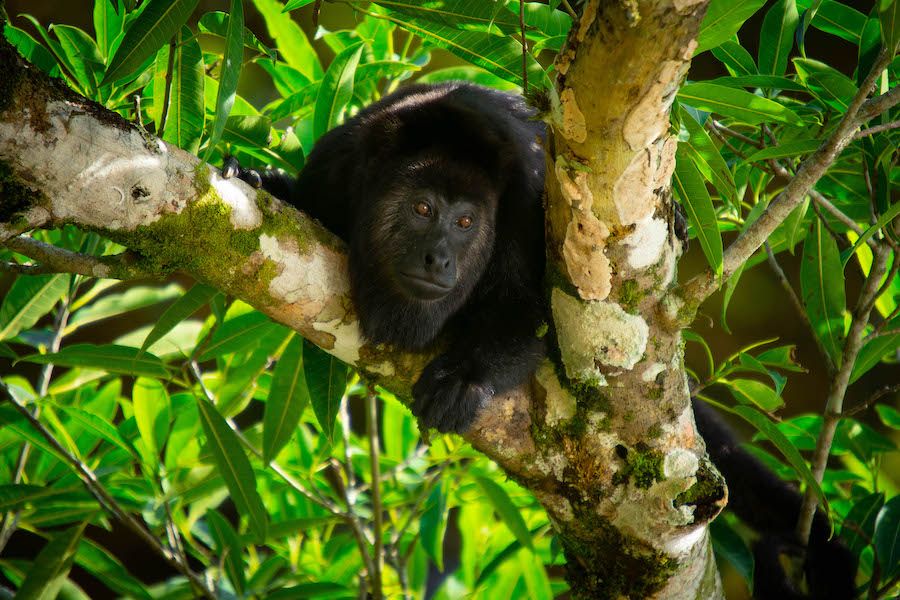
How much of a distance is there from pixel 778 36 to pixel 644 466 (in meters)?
1.15

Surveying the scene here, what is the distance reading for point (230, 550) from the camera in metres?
2.45

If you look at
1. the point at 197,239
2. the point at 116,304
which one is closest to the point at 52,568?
the point at 116,304

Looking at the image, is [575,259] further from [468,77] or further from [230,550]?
[230,550]

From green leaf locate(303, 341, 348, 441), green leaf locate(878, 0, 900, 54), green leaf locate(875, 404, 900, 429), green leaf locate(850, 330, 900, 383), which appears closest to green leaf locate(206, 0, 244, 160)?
green leaf locate(303, 341, 348, 441)

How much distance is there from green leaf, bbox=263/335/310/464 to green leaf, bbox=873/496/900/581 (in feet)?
5.38

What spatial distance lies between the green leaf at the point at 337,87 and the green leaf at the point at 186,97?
17.9 inches

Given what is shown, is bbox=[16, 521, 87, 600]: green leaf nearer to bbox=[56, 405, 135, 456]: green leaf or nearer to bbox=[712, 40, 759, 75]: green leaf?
bbox=[56, 405, 135, 456]: green leaf

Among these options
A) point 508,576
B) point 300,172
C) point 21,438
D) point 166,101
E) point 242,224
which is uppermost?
point 166,101

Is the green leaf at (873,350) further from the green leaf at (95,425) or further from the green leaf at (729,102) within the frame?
the green leaf at (95,425)

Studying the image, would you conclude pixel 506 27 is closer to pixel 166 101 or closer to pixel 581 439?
pixel 166 101

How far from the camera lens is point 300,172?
2.33m

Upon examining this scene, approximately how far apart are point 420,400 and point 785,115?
1.03 meters

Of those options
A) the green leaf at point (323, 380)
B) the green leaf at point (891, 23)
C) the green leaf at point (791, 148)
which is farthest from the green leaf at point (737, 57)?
the green leaf at point (323, 380)

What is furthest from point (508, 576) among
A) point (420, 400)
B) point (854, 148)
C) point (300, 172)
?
point (854, 148)
